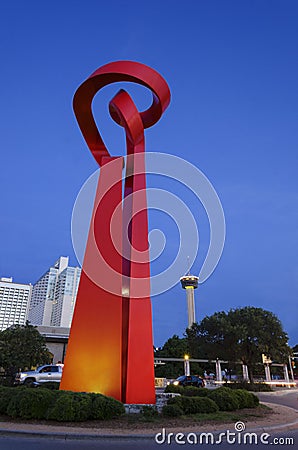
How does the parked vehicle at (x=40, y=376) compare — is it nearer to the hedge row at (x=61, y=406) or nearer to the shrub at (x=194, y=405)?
the shrub at (x=194, y=405)

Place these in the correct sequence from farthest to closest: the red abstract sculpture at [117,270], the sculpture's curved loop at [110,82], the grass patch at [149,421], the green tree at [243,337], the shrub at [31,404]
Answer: the green tree at [243,337]
the sculpture's curved loop at [110,82]
the red abstract sculpture at [117,270]
the shrub at [31,404]
the grass patch at [149,421]

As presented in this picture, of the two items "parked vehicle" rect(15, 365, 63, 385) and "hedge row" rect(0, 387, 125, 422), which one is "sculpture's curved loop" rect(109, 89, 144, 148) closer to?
"hedge row" rect(0, 387, 125, 422)

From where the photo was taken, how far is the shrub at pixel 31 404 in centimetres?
952

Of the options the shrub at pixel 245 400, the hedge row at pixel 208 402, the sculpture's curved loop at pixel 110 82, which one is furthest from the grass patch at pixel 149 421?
the sculpture's curved loop at pixel 110 82

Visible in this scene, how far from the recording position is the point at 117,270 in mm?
13148

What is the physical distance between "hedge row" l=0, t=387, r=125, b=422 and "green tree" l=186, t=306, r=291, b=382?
25896 millimetres

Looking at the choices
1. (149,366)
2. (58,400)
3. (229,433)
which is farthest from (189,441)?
(149,366)

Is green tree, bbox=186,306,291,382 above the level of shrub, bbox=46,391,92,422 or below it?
above

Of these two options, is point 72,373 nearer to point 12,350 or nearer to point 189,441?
point 189,441

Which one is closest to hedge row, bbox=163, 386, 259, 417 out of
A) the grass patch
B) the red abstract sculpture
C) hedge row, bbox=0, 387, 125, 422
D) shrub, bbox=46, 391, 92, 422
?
the grass patch

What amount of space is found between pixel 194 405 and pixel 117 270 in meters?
4.99

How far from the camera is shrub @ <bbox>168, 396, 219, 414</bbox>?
37.3 feet

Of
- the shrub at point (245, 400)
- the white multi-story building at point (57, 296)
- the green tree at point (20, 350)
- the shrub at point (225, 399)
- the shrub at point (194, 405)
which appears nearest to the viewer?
the shrub at point (194, 405)

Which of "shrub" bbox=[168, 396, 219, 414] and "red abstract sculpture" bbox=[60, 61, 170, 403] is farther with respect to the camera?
"red abstract sculpture" bbox=[60, 61, 170, 403]
